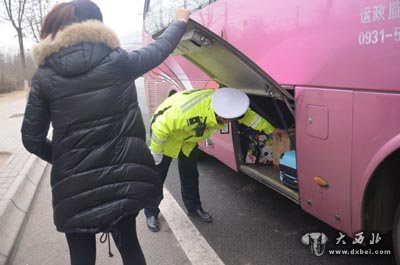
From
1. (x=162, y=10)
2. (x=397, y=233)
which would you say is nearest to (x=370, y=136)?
(x=397, y=233)

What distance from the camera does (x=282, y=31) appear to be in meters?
3.12

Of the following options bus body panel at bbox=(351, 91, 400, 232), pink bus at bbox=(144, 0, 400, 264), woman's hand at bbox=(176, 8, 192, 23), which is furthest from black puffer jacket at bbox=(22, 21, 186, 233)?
bus body panel at bbox=(351, 91, 400, 232)

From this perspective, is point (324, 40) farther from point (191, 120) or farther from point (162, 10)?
point (162, 10)

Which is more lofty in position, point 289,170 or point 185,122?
point 185,122

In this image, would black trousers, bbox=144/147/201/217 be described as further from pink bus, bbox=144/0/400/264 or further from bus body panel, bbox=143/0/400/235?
bus body panel, bbox=143/0/400/235

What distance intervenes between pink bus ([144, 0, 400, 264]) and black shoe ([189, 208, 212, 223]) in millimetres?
717

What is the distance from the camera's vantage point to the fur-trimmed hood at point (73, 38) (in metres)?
2.05

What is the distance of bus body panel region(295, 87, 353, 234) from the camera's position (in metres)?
2.58

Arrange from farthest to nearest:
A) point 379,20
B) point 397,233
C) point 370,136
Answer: point 397,233, point 370,136, point 379,20

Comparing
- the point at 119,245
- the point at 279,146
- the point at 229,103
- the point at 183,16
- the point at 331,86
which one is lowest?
the point at 279,146

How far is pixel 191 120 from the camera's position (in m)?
3.34

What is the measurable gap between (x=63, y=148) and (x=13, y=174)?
14.3 ft

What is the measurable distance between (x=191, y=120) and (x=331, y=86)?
3.79ft

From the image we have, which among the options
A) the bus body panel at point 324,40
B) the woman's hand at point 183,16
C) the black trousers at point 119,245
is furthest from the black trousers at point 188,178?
the woman's hand at point 183,16
